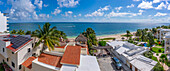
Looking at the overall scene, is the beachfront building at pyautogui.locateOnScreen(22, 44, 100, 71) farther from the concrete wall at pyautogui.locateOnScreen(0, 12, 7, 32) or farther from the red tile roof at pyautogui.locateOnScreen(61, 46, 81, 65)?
the concrete wall at pyautogui.locateOnScreen(0, 12, 7, 32)

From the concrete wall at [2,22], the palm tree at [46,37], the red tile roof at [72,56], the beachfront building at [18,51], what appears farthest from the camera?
the concrete wall at [2,22]

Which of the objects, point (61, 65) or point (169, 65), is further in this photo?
point (169, 65)

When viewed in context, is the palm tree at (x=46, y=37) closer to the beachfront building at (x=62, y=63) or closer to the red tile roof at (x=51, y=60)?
the beachfront building at (x=62, y=63)

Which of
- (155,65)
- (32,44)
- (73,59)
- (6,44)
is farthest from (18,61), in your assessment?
(155,65)

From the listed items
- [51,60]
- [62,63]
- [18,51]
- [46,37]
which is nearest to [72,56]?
[62,63]

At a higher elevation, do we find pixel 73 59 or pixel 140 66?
pixel 73 59

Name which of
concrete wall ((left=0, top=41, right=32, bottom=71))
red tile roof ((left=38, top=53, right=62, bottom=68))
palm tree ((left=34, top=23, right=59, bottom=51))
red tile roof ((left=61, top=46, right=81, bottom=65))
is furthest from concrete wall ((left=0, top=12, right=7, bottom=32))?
red tile roof ((left=61, top=46, right=81, bottom=65))

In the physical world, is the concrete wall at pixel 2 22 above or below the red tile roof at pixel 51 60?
above

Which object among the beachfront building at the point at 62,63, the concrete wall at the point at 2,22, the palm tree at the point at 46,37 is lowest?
the beachfront building at the point at 62,63

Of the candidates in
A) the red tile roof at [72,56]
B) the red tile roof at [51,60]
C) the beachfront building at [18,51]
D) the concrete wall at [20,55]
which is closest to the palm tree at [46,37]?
the beachfront building at [18,51]

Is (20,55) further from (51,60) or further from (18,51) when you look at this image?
(51,60)

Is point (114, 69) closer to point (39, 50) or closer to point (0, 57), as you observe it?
point (39, 50)
